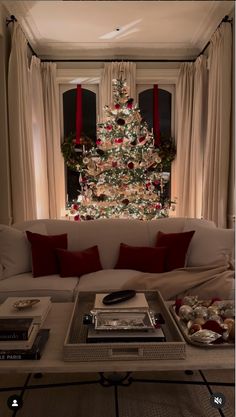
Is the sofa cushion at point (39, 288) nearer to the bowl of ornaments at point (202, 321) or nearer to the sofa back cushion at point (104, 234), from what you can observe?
the sofa back cushion at point (104, 234)

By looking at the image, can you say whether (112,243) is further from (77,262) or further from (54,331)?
(54,331)

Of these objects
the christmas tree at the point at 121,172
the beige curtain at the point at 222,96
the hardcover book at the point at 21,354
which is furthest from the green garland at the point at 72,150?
the hardcover book at the point at 21,354

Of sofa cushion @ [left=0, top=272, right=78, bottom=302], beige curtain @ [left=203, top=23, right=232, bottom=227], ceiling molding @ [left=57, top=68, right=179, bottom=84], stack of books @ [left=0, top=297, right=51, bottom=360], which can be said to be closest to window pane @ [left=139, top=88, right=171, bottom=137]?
ceiling molding @ [left=57, top=68, right=179, bottom=84]

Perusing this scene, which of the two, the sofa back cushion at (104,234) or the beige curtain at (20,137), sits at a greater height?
the beige curtain at (20,137)

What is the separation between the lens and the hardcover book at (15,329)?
4.20 feet

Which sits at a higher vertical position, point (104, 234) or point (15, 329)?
point (104, 234)

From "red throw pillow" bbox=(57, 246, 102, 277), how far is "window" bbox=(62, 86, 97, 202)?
8.22 ft

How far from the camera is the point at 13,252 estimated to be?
2.51 m

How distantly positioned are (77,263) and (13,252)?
19.3 inches

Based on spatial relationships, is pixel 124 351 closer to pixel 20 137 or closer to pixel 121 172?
pixel 20 137

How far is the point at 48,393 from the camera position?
1.68 meters

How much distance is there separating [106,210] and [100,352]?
2835 millimetres

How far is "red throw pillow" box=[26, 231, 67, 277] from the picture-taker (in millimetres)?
2439

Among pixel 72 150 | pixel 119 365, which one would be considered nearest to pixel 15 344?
pixel 119 365
